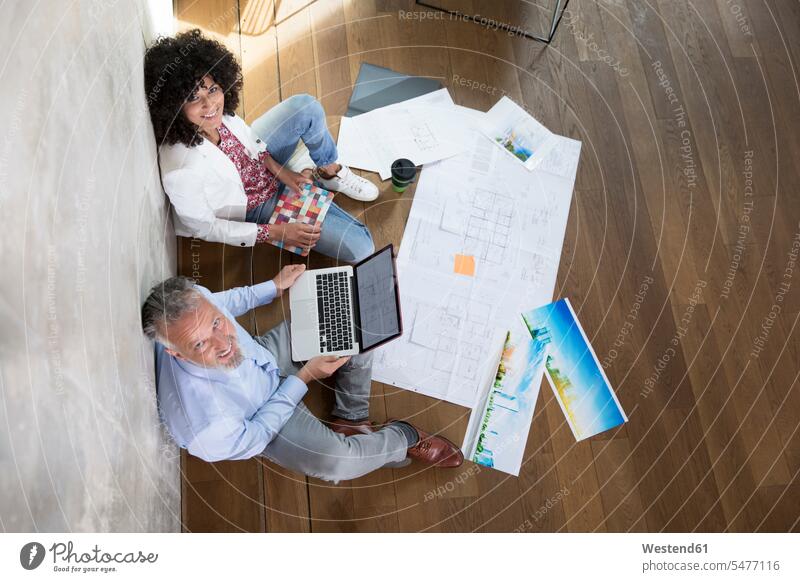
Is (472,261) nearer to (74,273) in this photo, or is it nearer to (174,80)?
(174,80)

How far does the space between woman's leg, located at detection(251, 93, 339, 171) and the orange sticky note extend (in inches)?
21.8

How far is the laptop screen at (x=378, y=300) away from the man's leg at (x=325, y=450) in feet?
0.83

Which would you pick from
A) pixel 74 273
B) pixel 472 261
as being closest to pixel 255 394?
pixel 74 273

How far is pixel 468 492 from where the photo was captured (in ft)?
6.24

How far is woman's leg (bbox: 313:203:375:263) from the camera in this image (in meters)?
1.99

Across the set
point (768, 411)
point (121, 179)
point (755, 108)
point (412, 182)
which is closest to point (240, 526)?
point (121, 179)

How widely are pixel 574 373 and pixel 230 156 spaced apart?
1.20m

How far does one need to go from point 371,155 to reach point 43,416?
1.49 meters

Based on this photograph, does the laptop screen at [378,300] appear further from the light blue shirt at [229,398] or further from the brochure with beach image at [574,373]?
the brochure with beach image at [574,373]

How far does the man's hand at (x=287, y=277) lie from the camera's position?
1878 mm

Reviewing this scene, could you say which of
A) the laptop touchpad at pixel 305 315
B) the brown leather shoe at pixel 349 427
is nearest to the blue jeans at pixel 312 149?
the laptop touchpad at pixel 305 315

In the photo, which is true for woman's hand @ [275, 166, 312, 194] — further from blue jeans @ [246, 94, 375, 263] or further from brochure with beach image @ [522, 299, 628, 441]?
brochure with beach image @ [522, 299, 628, 441]

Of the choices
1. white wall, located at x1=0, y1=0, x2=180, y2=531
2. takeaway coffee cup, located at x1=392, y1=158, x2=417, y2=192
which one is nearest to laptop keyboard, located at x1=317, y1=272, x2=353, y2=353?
takeaway coffee cup, located at x1=392, y1=158, x2=417, y2=192

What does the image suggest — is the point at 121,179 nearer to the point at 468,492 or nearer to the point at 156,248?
the point at 156,248
